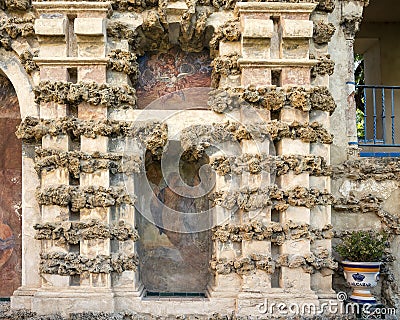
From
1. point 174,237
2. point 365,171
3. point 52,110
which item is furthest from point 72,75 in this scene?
point 365,171

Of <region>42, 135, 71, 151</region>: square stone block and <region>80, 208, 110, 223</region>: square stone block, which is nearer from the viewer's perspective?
<region>80, 208, 110, 223</region>: square stone block

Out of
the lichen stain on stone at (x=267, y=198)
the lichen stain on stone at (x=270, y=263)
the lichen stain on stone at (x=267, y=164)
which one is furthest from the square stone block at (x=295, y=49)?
the lichen stain on stone at (x=270, y=263)

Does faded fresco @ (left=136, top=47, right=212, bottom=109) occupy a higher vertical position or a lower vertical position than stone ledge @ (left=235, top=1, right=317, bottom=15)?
lower

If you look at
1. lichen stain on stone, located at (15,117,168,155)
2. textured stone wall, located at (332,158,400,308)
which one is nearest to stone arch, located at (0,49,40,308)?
lichen stain on stone, located at (15,117,168,155)

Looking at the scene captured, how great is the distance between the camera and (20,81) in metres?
6.11

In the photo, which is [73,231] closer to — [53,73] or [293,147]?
[53,73]

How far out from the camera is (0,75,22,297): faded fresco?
639 cm

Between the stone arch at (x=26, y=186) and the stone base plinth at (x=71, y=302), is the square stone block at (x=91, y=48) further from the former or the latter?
the stone base plinth at (x=71, y=302)

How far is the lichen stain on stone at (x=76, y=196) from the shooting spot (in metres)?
5.63

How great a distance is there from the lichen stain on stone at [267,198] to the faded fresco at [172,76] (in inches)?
53.3

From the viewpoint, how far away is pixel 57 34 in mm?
5824

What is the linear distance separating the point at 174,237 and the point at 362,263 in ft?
7.47

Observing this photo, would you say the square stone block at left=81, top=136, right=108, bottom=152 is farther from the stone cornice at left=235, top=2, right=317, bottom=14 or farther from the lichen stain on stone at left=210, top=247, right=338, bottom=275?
the stone cornice at left=235, top=2, right=317, bottom=14

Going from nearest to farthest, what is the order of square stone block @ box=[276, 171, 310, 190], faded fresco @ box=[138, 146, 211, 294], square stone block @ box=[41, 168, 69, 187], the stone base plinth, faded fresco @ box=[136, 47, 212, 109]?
the stone base plinth, square stone block @ box=[41, 168, 69, 187], square stone block @ box=[276, 171, 310, 190], faded fresco @ box=[138, 146, 211, 294], faded fresco @ box=[136, 47, 212, 109]
